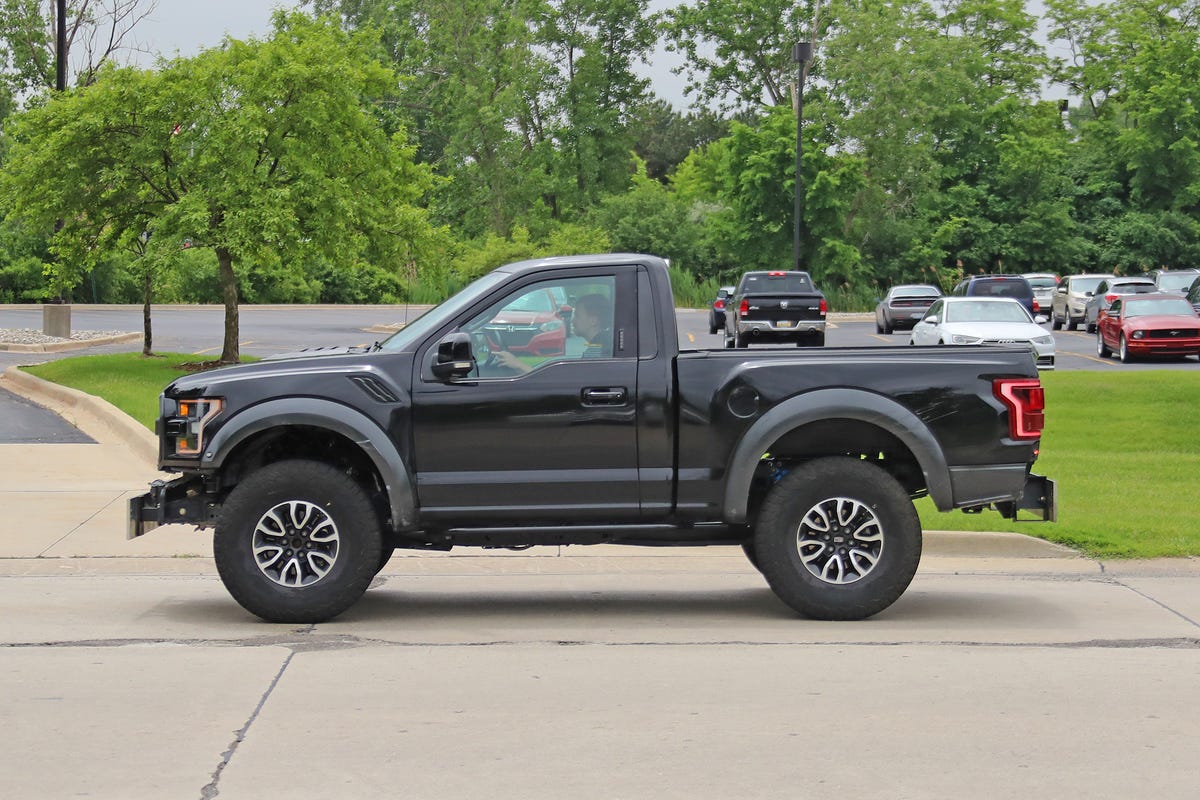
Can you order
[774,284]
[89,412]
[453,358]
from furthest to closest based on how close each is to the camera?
[774,284] → [89,412] → [453,358]

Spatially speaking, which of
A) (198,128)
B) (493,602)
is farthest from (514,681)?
(198,128)

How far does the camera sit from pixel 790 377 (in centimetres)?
833

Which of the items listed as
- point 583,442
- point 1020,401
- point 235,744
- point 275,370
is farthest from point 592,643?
point 1020,401

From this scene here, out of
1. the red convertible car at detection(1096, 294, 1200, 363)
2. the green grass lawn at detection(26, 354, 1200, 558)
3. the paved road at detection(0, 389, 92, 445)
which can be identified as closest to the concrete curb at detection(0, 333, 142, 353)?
the green grass lawn at detection(26, 354, 1200, 558)

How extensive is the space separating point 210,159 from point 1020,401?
17.6 m

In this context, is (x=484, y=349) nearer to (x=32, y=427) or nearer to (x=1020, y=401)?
(x=1020, y=401)

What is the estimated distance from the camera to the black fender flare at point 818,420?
27.1 feet

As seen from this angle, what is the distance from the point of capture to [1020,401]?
848cm

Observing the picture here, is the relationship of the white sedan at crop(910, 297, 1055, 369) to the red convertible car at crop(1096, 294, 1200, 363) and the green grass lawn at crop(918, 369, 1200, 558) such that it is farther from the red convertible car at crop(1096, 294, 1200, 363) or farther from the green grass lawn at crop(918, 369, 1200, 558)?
the red convertible car at crop(1096, 294, 1200, 363)

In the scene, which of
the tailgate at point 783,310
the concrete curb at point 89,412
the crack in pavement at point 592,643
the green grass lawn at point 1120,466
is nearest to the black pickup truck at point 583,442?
the crack in pavement at point 592,643

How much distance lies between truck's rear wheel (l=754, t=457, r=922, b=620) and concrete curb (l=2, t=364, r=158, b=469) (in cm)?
849

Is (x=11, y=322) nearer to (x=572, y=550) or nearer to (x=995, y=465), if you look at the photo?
(x=572, y=550)

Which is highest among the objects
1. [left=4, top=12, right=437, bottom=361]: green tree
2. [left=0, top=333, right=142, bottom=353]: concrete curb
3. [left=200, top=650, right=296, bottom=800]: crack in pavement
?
[left=4, top=12, right=437, bottom=361]: green tree

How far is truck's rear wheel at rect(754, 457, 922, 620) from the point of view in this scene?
834 cm
